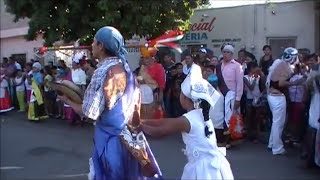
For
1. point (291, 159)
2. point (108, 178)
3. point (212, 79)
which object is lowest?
point (291, 159)

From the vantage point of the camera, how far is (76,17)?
39.8 ft

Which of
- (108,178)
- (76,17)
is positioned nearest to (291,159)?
(108,178)

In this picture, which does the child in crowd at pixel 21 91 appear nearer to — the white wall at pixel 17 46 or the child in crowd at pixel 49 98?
the child in crowd at pixel 49 98

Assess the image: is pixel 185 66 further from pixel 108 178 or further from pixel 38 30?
pixel 108 178

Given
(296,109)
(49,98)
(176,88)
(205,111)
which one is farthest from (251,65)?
(49,98)

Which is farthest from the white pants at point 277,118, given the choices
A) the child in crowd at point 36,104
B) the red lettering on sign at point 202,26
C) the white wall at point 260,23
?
the red lettering on sign at point 202,26

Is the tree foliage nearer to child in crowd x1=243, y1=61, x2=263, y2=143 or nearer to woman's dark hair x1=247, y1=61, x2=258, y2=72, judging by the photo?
woman's dark hair x1=247, y1=61, x2=258, y2=72

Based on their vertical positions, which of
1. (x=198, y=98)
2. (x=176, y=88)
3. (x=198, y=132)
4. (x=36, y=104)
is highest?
(x=198, y=98)

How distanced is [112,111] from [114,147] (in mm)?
274

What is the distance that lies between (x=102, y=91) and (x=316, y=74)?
4.31 m

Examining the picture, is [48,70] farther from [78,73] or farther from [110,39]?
[110,39]

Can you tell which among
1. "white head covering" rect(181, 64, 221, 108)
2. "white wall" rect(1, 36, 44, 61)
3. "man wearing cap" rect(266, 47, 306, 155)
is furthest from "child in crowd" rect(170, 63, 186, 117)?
"white wall" rect(1, 36, 44, 61)

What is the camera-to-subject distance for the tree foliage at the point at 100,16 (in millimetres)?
11516

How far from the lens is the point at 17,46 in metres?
23.7
